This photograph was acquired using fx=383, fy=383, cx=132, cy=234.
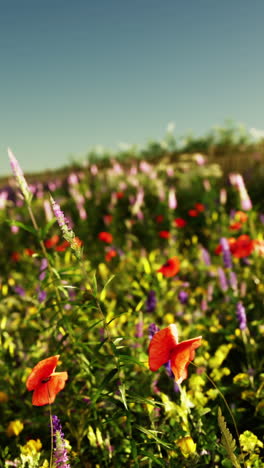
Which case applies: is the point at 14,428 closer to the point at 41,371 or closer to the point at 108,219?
the point at 41,371

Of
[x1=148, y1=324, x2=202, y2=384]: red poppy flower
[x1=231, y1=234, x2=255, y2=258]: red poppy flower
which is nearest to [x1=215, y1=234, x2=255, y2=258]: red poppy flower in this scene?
[x1=231, y1=234, x2=255, y2=258]: red poppy flower

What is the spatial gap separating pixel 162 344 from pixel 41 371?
0.36m

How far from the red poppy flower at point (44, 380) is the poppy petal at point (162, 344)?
26 cm

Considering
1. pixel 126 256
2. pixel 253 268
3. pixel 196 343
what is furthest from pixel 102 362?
pixel 126 256

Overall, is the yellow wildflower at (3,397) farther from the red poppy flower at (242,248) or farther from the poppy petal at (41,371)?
the red poppy flower at (242,248)

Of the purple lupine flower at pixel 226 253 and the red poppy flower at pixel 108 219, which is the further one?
the red poppy flower at pixel 108 219

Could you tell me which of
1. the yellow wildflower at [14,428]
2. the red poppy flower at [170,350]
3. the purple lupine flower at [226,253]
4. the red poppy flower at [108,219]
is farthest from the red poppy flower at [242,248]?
the red poppy flower at [108,219]

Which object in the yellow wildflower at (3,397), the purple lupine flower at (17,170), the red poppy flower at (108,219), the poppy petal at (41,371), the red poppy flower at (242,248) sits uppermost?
the purple lupine flower at (17,170)

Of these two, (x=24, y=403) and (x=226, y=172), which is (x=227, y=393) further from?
(x=226, y=172)

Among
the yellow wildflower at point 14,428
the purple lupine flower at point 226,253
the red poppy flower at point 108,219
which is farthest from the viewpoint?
the red poppy flower at point 108,219

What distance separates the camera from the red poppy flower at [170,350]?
105 centimetres

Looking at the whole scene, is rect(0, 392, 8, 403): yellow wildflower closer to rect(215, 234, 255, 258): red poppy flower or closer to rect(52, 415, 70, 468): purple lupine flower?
rect(52, 415, 70, 468): purple lupine flower

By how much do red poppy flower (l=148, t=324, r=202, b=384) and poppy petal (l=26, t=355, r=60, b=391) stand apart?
28cm

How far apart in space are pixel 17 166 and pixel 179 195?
5176 mm
